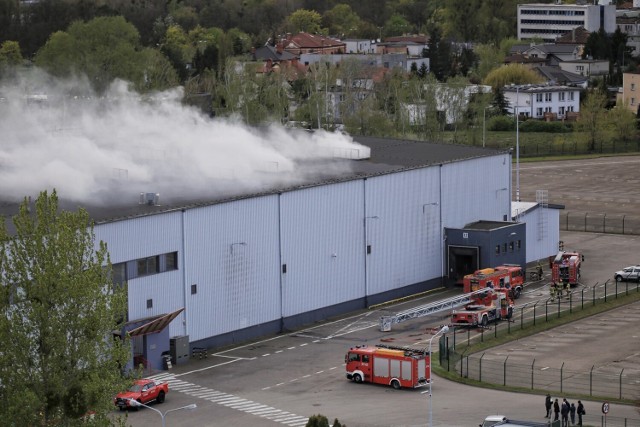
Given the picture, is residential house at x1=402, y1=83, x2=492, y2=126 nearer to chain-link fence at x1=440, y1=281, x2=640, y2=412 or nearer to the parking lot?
the parking lot

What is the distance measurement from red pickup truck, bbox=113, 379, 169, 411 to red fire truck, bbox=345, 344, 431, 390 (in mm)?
7330

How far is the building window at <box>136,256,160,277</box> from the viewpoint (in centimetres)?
6178

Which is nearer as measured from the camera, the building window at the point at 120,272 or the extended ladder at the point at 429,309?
the building window at the point at 120,272

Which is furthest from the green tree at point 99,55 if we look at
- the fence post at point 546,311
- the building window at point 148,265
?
the building window at point 148,265

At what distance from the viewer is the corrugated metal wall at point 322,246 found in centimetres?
6850

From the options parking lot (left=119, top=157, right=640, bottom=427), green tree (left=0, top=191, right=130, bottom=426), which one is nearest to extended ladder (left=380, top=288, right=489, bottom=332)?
parking lot (left=119, top=157, right=640, bottom=427)

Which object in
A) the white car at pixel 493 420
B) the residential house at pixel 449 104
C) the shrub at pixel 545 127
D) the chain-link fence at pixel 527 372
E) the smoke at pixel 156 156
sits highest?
the smoke at pixel 156 156

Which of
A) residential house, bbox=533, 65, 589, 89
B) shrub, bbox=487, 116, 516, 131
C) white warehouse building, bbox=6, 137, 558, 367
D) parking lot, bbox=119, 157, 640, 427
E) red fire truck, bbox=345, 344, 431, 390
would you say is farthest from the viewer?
residential house, bbox=533, 65, 589, 89

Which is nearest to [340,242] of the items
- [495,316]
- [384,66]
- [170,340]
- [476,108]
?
[495,316]

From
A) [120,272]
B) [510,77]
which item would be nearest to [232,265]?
[120,272]

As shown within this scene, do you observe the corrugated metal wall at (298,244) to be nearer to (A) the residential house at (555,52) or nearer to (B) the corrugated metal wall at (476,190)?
(B) the corrugated metal wall at (476,190)

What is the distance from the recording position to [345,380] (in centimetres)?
5925

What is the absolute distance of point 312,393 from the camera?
57.2 metres

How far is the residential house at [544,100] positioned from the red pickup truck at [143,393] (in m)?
103
